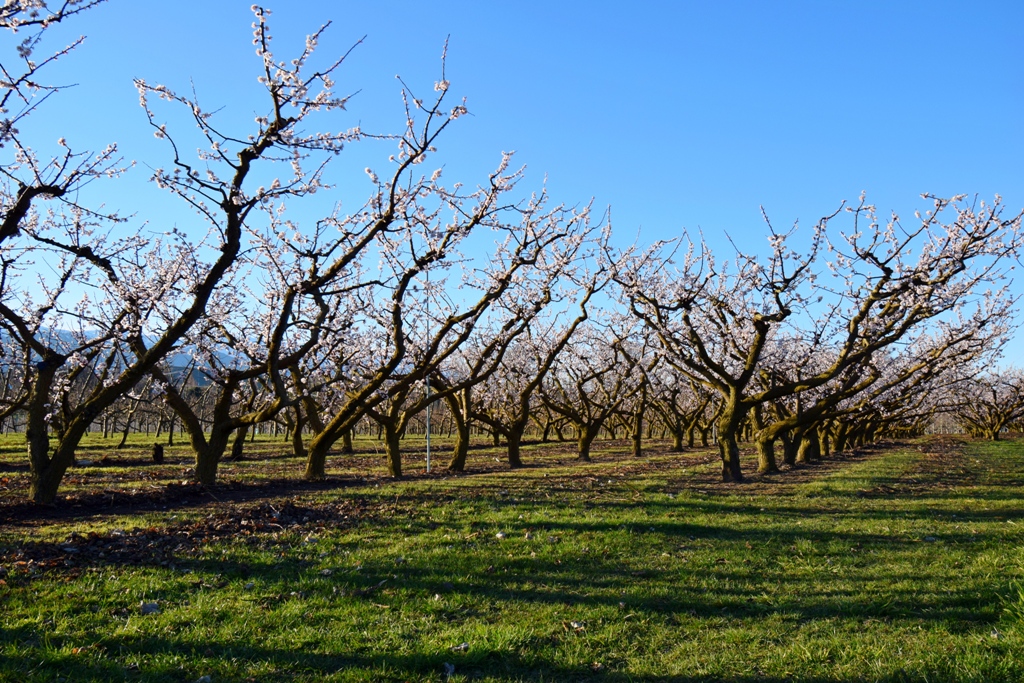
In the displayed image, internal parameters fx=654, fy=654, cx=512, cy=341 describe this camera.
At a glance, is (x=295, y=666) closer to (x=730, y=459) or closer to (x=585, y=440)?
(x=730, y=459)

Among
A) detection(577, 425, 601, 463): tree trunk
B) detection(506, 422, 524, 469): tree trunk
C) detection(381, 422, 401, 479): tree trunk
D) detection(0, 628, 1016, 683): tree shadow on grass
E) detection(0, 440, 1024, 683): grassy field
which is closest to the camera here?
detection(0, 628, 1016, 683): tree shadow on grass

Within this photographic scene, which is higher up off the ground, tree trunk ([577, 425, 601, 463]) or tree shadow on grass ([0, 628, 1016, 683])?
tree trunk ([577, 425, 601, 463])

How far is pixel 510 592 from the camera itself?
618 centimetres

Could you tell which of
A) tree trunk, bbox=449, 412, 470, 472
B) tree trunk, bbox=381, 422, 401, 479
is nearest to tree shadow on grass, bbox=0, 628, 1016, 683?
tree trunk, bbox=381, 422, 401, 479

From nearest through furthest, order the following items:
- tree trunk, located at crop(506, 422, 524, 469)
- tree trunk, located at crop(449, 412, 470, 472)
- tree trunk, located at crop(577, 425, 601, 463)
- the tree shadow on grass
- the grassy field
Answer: the tree shadow on grass, the grassy field, tree trunk, located at crop(449, 412, 470, 472), tree trunk, located at crop(506, 422, 524, 469), tree trunk, located at crop(577, 425, 601, 463)

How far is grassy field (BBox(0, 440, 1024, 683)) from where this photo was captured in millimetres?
4527

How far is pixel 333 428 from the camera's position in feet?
52.8

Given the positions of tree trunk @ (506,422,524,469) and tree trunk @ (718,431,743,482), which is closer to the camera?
tree trunk @ (718,431,743,482)

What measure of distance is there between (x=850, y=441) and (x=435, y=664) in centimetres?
4304

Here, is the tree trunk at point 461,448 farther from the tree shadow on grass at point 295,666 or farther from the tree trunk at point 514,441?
the tree shadow on grass at point 295,666

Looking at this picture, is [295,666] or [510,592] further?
[510,592]

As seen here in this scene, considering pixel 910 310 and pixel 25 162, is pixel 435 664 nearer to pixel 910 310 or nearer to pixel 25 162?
pixel 25 162

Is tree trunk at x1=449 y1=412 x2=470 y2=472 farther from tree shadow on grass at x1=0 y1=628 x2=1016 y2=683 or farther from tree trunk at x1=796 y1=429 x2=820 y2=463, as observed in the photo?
tree shadow on grass at x1=0 y1=628 x2=1016 y2=683

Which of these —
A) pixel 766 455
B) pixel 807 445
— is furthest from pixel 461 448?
pixel 807 445
